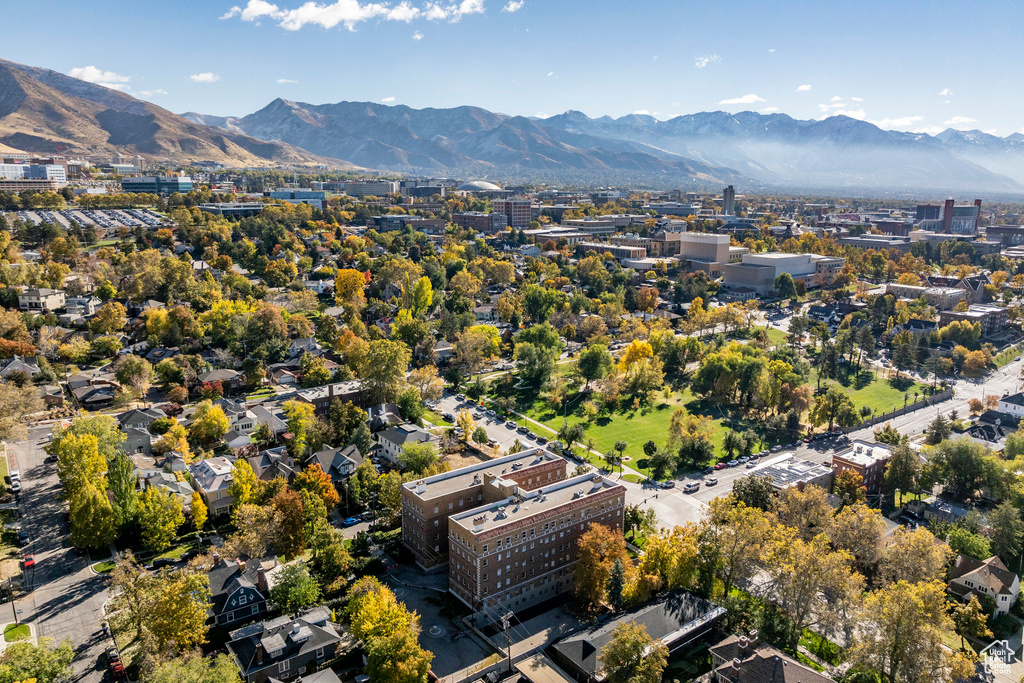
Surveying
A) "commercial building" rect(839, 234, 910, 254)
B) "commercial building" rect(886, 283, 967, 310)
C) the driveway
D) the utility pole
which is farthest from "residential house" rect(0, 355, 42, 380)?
"commercial building" rect(839, 234, 910, 254)

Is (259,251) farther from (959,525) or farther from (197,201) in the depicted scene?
(959,525)

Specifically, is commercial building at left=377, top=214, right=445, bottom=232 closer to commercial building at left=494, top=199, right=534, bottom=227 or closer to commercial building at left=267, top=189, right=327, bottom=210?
commercial building at left=267, top=189, right=327, bottom=210

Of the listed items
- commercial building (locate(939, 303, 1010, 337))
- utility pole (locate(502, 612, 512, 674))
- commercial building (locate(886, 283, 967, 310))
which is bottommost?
utility pole (locate(502, 612, 512, 674))

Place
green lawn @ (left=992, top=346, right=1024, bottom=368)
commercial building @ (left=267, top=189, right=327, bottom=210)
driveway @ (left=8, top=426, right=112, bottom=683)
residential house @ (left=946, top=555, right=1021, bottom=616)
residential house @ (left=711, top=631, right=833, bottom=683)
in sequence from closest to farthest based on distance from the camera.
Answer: residential house @ (left=711, top=631, right=833, bottom=683), driveway @ (left=8, top=426, right=112, bottom=683), residential house @ (left=946, top=555, right=1021, bottom=616), green lawn @ (left=992, top=346, right=1024, bottom=368), commercial building @ (left=267, top=189, right=327, bottom=210)

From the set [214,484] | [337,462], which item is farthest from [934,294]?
[214,484]

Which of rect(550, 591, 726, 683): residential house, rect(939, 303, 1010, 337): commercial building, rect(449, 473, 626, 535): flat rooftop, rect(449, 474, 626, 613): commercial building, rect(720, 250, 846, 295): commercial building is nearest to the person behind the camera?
rect(550, 591, 726, 683): residential house

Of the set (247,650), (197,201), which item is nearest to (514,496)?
(247,650)

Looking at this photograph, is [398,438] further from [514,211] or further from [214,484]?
[514,211]
